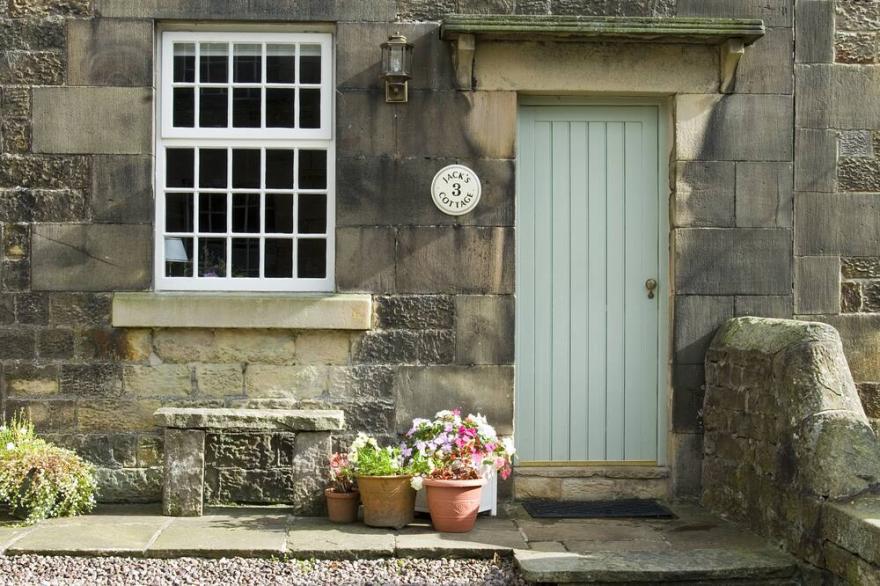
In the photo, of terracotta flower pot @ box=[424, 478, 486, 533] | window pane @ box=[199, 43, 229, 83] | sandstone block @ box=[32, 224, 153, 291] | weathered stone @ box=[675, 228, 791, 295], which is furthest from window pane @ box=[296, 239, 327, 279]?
weathered stone @ box=[675, 228, 791, 295]

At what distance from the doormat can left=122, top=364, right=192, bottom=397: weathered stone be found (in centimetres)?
227

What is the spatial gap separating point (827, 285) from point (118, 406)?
4536mm

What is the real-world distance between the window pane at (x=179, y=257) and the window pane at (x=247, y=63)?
1.09 m

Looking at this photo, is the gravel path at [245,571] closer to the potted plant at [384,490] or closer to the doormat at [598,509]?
the potted plant at [384,490]

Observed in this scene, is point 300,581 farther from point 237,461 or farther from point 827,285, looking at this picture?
point 827,285

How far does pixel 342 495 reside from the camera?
6.22m

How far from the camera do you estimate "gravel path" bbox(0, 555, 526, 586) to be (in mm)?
5246

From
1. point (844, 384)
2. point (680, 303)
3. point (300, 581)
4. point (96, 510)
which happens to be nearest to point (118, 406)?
point (96, 510)

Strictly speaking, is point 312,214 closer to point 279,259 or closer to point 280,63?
point 279,259

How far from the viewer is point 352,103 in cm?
680

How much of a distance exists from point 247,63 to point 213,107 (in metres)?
0.35

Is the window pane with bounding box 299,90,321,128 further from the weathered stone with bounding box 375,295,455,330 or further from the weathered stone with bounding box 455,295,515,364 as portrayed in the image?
the weathered stone with bounding box 455,295,515,364

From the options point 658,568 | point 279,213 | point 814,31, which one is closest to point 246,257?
point 279,213

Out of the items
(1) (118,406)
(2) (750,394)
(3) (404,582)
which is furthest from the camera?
(1) (118,406)
